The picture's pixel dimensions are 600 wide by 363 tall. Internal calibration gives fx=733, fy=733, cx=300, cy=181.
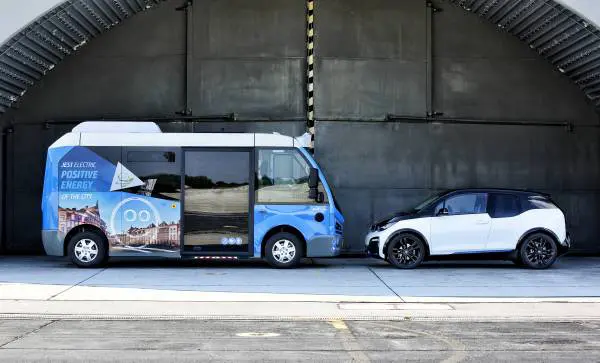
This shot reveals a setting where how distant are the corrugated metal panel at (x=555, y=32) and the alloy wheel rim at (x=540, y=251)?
4.68m

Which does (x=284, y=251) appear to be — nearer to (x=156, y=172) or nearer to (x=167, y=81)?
(x=156, y=172)

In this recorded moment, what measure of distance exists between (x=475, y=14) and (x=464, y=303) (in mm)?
10613

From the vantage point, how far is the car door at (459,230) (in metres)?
15.0

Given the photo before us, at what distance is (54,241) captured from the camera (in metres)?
14.8

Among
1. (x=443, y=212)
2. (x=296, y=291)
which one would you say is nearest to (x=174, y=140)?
(x=296, y=291)

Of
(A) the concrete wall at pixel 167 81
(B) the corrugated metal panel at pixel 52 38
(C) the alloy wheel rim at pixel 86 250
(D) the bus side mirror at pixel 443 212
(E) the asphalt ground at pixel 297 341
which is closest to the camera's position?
(E) the asphalt ground at pixel 297 341

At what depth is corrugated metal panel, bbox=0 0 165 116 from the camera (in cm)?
1595

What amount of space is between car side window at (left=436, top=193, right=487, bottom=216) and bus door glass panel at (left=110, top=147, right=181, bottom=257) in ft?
17.8

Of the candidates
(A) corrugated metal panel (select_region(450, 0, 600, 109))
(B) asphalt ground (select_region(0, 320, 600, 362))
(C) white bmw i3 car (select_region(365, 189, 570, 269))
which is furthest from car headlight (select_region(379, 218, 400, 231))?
(B) asphalt ground (select_region(0, 320, 600, 362))

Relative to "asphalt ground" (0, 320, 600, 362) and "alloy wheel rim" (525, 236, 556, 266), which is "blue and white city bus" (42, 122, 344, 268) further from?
"asphalt ground" (0, 320, 600, 362)

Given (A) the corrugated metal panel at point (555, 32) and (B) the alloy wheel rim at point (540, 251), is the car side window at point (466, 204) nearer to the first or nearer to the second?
(B) the alloy wheel rim at point (540, 251)

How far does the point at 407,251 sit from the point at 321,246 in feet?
5.89

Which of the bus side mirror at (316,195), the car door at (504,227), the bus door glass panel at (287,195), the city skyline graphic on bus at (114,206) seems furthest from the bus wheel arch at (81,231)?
the car door at (504,227)

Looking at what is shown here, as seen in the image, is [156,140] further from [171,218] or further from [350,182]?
[350,182]
